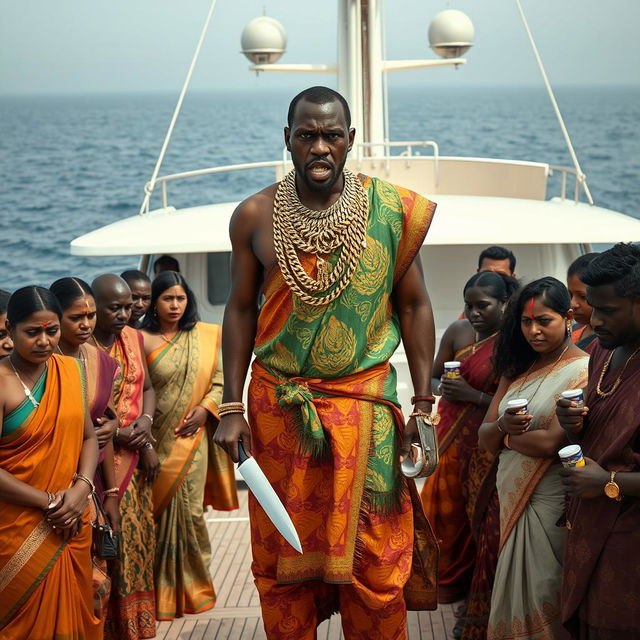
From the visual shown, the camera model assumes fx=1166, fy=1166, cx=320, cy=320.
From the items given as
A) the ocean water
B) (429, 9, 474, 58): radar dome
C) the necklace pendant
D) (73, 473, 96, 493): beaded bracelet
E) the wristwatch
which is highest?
(429, 9, 474, 58): radar dome

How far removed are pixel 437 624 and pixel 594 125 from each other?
10085 centimetres

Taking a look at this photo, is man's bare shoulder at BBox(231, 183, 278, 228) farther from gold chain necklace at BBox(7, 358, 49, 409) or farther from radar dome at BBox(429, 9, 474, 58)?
radar dome at BBox(429, 9, 474, 58)

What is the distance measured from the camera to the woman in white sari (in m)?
4.52

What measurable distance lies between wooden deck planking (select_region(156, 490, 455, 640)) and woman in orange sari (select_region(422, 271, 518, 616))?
0.19m

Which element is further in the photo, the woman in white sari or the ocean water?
the ocean water

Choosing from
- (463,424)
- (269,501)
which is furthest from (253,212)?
(463,424)

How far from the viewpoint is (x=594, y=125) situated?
102m

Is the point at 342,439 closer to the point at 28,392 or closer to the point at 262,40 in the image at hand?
the point at 28,392

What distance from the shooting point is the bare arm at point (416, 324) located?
4.18 m

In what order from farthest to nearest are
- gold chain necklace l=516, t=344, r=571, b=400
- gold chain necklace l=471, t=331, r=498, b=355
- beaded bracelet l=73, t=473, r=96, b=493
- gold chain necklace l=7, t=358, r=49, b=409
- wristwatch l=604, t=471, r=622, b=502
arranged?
gold chain necklace l=471, t=331, r=498, b=355, gold chain necklace l=516, t=344, r=571, b=400, beaded bracelet l=73, t=473, r=96, b=493, gold chain necklace l=7, t=358, r=49, b=409, wristwatch l=604, t=471, r=622, b=502

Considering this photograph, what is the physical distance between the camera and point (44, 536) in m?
4.32

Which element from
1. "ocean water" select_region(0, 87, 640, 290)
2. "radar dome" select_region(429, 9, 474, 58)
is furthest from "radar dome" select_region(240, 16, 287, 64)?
"ocean water" select_region(0, 87, 640, 290)

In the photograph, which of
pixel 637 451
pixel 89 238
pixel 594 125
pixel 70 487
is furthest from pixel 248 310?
pixel 594 125

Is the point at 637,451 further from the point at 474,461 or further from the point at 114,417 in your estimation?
the point at 114,417
